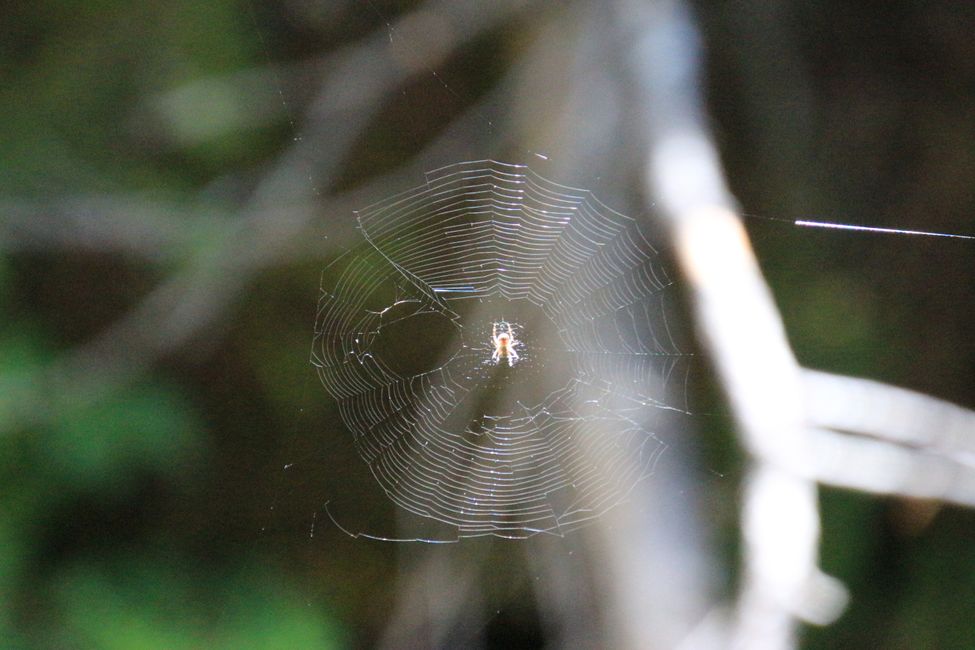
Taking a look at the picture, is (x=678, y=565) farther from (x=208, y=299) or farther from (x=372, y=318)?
(x=208, y=299)

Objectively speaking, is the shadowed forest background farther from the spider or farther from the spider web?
the spider

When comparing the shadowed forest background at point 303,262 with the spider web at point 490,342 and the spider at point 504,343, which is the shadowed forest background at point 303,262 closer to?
the spider web at point 490,342

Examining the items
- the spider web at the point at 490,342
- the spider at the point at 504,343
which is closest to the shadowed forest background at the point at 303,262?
the spider web at the point at 490,342

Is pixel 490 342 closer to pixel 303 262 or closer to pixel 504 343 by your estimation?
pixel 504 343

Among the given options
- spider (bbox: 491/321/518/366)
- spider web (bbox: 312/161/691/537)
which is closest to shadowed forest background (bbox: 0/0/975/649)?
spider web (bbox: 312/161/691/537)

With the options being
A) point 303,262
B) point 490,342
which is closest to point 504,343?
point 490,342
